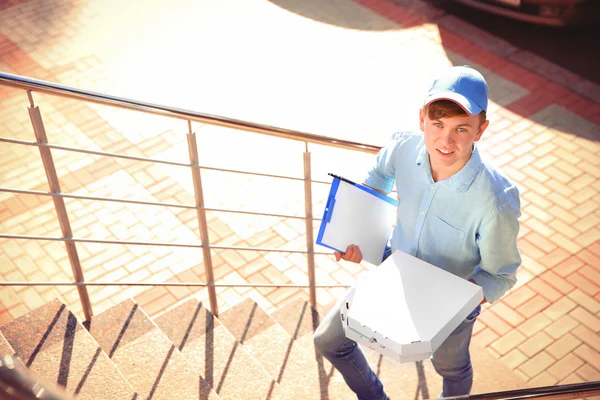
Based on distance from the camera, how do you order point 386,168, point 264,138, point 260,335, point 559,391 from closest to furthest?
point 559,391
point 386,168
point 260,335
point 264,138

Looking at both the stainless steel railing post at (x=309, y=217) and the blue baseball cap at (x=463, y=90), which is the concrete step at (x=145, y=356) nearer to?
the stainless steel railing post at (x=309, y=217)

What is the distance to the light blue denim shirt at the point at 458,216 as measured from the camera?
2.74 meters

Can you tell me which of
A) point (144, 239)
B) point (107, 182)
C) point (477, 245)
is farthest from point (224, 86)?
point (477, 245)

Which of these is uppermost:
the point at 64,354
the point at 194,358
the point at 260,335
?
the point at 64,354

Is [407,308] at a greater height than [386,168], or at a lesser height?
lesser

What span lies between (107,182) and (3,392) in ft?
16.6

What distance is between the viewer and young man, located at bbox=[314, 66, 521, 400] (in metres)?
2.66

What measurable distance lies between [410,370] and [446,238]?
1.25m

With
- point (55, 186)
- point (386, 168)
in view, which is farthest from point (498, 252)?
point (55, 186)

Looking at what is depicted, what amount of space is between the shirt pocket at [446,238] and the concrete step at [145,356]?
3.87ft

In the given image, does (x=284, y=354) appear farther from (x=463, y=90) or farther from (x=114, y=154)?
(x=463, y=90)

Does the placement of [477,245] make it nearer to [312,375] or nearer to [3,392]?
[312,375]

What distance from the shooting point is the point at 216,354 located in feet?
12.1

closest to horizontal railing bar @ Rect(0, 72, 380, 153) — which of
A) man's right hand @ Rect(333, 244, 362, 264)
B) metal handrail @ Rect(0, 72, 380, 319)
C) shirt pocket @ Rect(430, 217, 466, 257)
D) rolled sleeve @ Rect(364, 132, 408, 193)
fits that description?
metal handrail @ Rect(0, 72, 380, 319)
